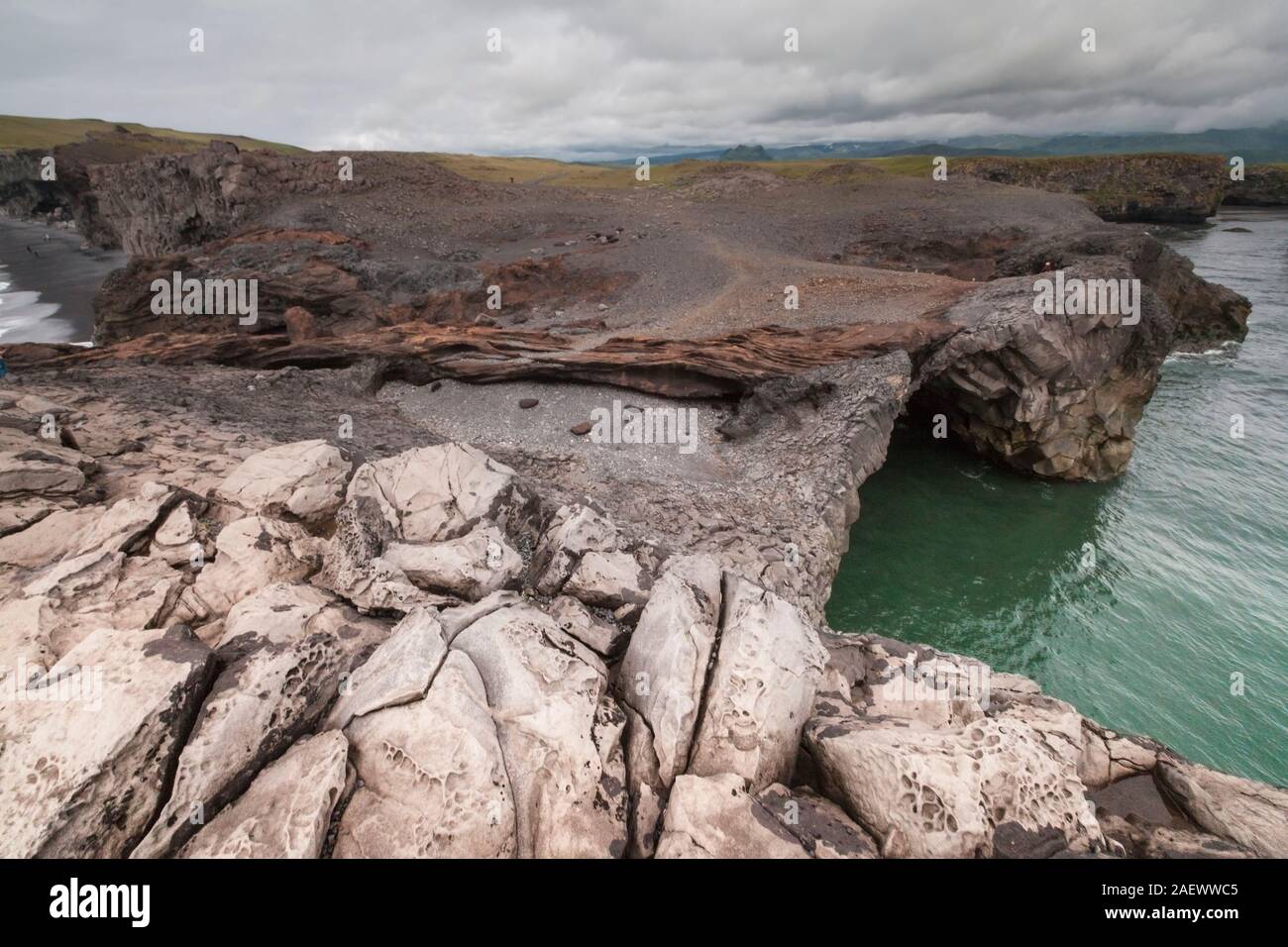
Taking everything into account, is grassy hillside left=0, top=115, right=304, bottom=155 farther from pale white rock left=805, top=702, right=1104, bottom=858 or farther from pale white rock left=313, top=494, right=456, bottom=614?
pale white rock left=805, top=702, right=1104, bottom=858

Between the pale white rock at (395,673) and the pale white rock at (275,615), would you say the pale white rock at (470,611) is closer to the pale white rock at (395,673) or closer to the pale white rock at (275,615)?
the pale white rock at (395,673)

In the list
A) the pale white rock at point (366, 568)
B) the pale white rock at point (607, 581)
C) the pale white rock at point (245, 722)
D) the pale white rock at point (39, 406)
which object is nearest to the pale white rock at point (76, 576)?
the pale white rock at point (366, 568)

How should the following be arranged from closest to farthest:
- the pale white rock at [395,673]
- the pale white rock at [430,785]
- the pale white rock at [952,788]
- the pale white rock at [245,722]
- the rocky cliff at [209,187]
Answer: the pale white rock at [245,722]
the pale white rock at [430,785]
the pale white rock at [952,788]
the pale white rock at [395,673]
the rocky cliff at [209,187]

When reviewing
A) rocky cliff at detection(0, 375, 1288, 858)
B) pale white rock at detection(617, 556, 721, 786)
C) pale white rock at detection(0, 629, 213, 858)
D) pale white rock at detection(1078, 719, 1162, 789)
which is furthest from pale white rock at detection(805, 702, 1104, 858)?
pale white rock at detection(0, 629, 213, 858)

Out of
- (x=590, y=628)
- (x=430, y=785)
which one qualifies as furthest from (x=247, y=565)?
(x=590, y=628)

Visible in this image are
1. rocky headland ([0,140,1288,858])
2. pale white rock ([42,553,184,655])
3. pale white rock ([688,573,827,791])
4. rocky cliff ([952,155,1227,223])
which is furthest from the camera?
rocky cliff ([952,155,1227,223])

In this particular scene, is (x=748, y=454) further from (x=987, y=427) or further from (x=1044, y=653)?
(x=987, y=427)

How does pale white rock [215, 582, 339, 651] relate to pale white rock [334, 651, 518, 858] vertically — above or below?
above
